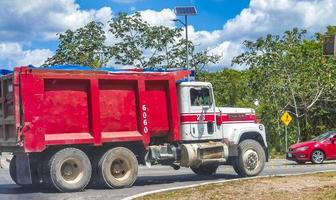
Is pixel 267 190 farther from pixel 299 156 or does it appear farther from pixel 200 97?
pixel 299 156

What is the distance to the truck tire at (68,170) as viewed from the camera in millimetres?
14367

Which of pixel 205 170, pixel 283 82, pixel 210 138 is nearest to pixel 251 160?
pixel 210 138

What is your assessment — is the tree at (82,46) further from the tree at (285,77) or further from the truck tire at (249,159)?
the truck tire at (249,159)

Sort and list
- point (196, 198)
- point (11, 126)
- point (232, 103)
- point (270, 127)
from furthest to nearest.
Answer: point (232, 103)
point (270, 127)
point (11, 126)
point (196, 198)

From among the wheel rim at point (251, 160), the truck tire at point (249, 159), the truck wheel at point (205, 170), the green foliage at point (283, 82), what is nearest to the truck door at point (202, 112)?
the truck tire at point (249, 159)

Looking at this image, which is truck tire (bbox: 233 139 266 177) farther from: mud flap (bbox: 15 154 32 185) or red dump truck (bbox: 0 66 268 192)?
mud flap (bbox: 15 154 32 185)

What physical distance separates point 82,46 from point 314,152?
20808 mm

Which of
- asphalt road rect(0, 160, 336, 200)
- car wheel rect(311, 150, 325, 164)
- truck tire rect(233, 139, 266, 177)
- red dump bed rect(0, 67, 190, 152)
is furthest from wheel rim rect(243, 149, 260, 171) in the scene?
car wheel rect(311, 150, 325, 164)

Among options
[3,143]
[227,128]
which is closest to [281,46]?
[227,128]

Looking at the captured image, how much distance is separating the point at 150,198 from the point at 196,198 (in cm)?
97

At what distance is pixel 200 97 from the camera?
17.4 metres

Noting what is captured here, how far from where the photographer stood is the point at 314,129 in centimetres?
4609

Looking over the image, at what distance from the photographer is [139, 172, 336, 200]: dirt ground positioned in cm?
1209

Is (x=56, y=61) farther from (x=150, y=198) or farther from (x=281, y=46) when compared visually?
(x=150, y=198)
